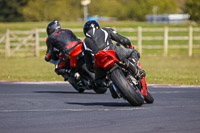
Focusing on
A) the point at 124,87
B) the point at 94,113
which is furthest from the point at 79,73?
the point at 94,113

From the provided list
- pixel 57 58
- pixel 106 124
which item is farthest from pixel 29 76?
pixel 106 124

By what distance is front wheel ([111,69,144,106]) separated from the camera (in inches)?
359

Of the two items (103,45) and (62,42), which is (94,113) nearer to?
(103,45)

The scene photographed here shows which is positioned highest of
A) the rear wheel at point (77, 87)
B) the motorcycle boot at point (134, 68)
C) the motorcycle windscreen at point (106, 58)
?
the motorcycle windscreen at point (106, 58)

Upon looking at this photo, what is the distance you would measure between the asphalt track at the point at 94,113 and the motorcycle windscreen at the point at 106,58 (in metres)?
0.76

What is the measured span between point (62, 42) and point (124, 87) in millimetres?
4404

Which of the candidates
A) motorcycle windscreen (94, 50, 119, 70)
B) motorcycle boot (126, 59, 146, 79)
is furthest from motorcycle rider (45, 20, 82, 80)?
motorcycle windscreen (94, 50, 119, 70)

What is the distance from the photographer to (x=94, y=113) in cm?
888

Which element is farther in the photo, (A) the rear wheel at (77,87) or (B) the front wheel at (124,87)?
(A) the rear wheel at (77,87)

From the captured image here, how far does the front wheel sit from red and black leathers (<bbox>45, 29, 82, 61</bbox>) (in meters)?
3.98

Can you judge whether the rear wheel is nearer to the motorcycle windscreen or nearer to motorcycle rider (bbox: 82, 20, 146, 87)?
motorcycle rider (bbox: 82, 20, 146, 87)

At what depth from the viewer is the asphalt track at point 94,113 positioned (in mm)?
7332

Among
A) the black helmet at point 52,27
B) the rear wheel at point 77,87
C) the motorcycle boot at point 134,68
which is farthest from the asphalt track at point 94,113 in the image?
the black helmet at point 52,27

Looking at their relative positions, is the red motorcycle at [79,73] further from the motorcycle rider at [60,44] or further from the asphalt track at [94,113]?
the asphalt track at [94,113]
